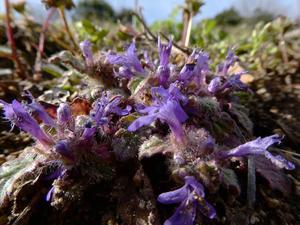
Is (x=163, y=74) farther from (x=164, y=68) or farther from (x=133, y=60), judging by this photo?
(x=133, y=60)

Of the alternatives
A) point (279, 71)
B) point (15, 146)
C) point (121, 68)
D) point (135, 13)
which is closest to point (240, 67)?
point (279, 71)

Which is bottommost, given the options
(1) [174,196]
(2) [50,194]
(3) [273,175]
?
(3) [273,175]

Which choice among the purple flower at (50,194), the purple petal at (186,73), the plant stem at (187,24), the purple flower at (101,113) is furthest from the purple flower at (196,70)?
the plant stem at (187,24)

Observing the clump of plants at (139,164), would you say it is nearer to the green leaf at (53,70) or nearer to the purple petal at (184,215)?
the purple petal at (184,215)

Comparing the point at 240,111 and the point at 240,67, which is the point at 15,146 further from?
the point at 240,67

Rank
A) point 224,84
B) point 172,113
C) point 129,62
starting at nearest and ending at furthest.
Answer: point 172,113 → point 129,62 → point 224,84

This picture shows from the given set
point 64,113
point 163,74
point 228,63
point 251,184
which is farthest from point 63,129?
point 228,63

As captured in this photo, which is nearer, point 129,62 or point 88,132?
point 88,132
